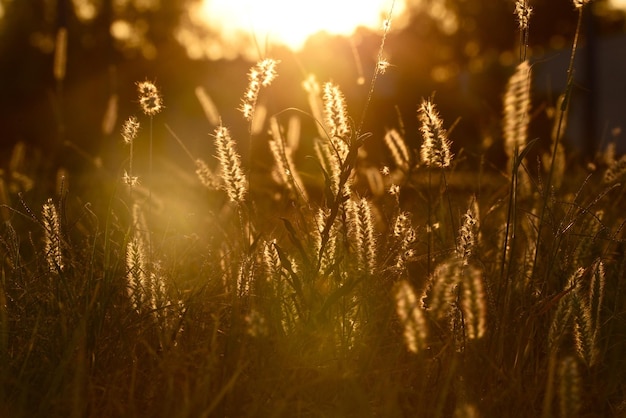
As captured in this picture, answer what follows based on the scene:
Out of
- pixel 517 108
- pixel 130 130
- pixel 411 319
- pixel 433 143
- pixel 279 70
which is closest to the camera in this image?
pixel 411 319

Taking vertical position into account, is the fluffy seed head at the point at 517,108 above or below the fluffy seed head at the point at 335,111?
below

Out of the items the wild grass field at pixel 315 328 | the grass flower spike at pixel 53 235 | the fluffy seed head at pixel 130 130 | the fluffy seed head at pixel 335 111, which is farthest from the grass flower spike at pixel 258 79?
the grass flower spike at pixel 53 235

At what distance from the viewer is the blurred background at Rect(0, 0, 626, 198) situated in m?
3.81

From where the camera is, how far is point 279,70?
11500 millimetres

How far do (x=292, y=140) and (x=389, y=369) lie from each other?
1462 millimetres

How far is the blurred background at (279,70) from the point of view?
3812 millimetres

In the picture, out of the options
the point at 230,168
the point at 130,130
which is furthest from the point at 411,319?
the point at 130,130

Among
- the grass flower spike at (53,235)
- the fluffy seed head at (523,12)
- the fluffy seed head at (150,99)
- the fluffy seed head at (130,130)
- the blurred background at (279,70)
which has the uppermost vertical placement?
the blurred background at (279,70)

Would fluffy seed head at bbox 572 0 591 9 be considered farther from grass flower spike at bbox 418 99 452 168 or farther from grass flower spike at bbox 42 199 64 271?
grass flower spike at bbox 42 199 64 271

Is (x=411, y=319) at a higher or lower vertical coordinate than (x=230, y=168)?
lower

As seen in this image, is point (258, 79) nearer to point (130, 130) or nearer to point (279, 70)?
point (130, 130)

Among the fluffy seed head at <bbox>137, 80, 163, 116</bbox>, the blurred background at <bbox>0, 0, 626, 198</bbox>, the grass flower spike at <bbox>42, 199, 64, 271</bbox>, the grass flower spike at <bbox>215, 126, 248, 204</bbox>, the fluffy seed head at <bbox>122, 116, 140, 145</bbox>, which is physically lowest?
the grass flower spike at <bbox>42, 199, 64, 271</bbox>

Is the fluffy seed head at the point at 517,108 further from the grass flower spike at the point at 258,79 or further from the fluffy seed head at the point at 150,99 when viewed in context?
the fluffy seed head at the point at 150,99

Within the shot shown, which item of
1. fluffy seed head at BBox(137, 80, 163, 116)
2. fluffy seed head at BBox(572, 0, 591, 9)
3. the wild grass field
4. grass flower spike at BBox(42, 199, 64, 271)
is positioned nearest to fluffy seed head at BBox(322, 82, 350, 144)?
the wild grass field
